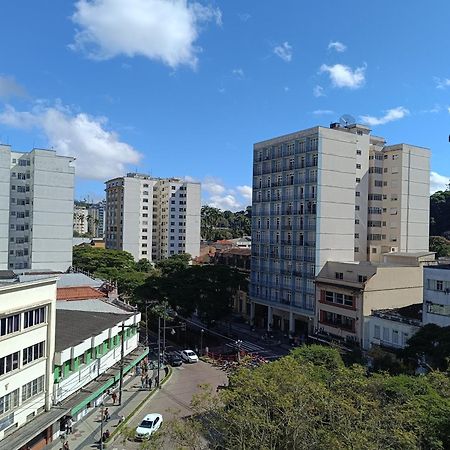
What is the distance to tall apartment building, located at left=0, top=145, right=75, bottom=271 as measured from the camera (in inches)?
3061

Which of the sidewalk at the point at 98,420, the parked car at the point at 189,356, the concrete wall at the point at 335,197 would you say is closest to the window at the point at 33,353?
the sidewalk at the point at 98,420

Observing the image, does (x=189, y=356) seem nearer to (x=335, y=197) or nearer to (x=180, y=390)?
(x=180, y=390)

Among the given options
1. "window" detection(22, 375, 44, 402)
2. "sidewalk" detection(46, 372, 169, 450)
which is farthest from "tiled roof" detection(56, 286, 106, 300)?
"window" detection(22, 375, 44, 402)

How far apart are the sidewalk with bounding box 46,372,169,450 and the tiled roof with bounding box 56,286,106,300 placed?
9.25 metres

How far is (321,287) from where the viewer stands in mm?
54906

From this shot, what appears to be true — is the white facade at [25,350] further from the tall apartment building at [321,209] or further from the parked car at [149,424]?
the tall apartment building at [321,209]

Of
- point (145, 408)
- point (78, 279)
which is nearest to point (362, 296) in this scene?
point (145, 408)

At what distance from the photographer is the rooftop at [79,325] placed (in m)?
29.9

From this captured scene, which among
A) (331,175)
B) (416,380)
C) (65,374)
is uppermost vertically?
(331,175)

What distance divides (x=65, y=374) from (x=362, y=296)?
105 feet

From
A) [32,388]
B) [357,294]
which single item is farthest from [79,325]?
[357,294]

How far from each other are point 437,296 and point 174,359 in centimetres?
2581

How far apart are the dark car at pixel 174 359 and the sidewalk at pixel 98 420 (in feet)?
22.6

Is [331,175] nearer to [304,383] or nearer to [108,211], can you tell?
[304,383]
